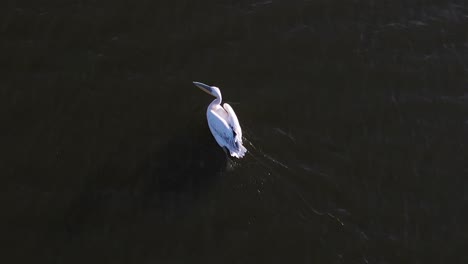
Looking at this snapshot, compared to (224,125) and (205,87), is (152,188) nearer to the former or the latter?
(224,125)

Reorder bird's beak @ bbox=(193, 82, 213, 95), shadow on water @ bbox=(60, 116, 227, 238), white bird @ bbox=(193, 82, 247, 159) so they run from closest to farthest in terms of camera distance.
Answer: shadow on water @ bbox=(60, 116, 227, 238), white bird @ bbox=(193, 82, 247, 159), bird's beak @ bbox=(193, 82, 213, 95)

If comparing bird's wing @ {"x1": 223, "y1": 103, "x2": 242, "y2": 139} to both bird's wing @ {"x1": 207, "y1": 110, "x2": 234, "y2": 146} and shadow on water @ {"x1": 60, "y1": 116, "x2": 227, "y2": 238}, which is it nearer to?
bird's wing @ {"x1": 207, "y1": 110, "x2": 234, "y2": 146}

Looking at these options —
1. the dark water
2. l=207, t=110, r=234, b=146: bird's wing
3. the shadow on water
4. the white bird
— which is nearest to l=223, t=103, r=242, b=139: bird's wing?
the white bird

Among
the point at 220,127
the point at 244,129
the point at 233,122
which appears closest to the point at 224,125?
the point at 220,127

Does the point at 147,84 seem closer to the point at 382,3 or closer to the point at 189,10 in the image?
the point at 189,10

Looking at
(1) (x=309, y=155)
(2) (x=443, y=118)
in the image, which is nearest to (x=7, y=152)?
(1) (x=309, y=155)
